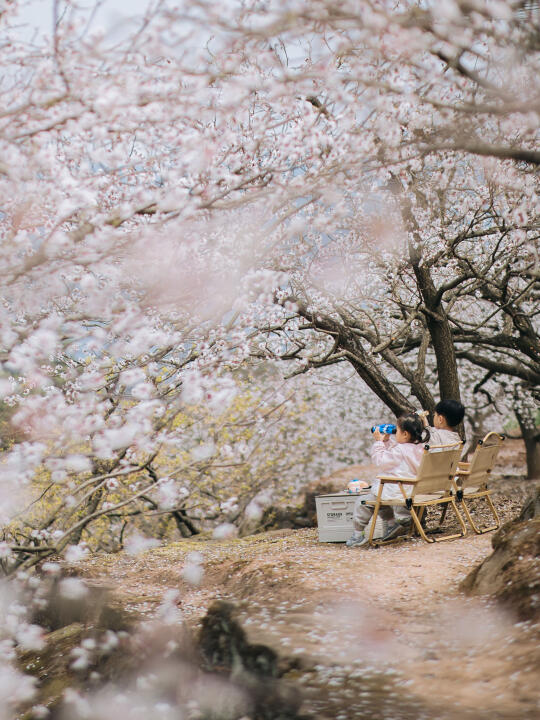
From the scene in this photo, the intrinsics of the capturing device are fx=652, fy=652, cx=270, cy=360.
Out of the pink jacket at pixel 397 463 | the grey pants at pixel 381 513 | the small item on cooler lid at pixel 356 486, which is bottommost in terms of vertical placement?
the grey pants at pixel 381 513

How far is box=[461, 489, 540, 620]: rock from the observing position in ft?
11.2

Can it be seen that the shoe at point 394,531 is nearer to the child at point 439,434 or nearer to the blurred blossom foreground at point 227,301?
the child at point 439,434

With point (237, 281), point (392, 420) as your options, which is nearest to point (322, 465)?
point (392, 420)

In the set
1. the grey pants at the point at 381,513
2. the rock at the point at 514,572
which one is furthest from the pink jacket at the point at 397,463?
the rock at the point at 514,572

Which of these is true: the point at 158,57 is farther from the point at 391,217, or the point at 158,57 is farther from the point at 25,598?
the point at 25,598

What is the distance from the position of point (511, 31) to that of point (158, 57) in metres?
2.18

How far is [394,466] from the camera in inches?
235

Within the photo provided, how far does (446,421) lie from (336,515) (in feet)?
4.83

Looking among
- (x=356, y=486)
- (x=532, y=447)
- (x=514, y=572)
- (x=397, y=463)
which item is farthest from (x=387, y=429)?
(x=532, y=447)

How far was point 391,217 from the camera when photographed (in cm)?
751

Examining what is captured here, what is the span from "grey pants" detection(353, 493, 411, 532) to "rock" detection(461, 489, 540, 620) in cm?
193

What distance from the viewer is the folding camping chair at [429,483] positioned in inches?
222

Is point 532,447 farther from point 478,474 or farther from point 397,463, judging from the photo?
point 397,463

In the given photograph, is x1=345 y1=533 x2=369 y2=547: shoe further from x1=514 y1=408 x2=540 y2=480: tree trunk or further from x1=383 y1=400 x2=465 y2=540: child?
x1=514 y1=408 x2=540 y2=480: tree trunk
